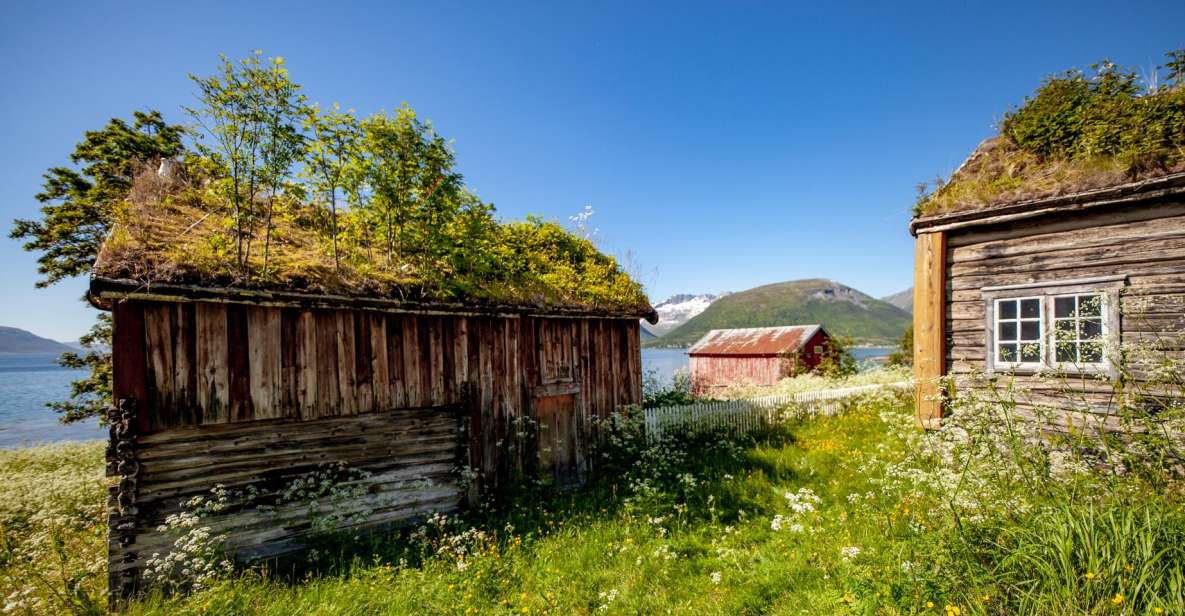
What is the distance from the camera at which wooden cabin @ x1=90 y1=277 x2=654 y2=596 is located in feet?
17.2

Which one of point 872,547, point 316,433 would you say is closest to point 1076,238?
point 872,547

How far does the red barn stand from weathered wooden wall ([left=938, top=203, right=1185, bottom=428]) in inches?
626

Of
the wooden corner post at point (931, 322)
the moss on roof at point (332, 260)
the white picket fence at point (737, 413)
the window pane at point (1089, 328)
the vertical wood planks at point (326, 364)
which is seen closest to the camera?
the moss on roof at point (332, 260)

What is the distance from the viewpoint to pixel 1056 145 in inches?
294

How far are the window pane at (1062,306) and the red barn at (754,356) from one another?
54.5ft

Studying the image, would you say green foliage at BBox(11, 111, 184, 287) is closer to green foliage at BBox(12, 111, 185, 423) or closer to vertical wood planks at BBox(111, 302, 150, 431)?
green foliage at BBox(12, 111, 185, 423)

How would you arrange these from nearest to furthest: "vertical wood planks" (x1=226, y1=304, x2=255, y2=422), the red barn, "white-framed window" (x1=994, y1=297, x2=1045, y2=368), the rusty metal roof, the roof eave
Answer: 1. the roof eave
2. "vertical wood planks" (x1=226, y1=304, x2=255, y2=422)
3. "white-framed window" (x1=994, y1=297, x2=1045, y2=368)
4. the red barn
5. the rusty metal roof

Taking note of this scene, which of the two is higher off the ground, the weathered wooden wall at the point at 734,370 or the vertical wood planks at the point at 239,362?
the vertical wood planks at the point at 239,362

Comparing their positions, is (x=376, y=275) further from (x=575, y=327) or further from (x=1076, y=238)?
(x=1076, y=238)

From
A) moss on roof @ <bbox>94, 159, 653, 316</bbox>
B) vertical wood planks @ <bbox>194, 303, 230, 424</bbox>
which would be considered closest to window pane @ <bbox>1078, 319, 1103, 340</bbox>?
moss on roof @ <bbox>94, 159, 653, 316</bbox>

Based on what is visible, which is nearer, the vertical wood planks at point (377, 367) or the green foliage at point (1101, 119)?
the vertical wood planks at point (377, 367)

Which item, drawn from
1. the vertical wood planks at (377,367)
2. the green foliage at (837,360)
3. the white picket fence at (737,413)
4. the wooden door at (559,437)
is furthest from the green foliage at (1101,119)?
the green foliage at (837,360)

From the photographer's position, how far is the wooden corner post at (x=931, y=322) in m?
8.05

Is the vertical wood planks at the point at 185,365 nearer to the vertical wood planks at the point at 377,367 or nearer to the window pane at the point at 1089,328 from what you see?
the vertical wood planks at the point at 377,367
